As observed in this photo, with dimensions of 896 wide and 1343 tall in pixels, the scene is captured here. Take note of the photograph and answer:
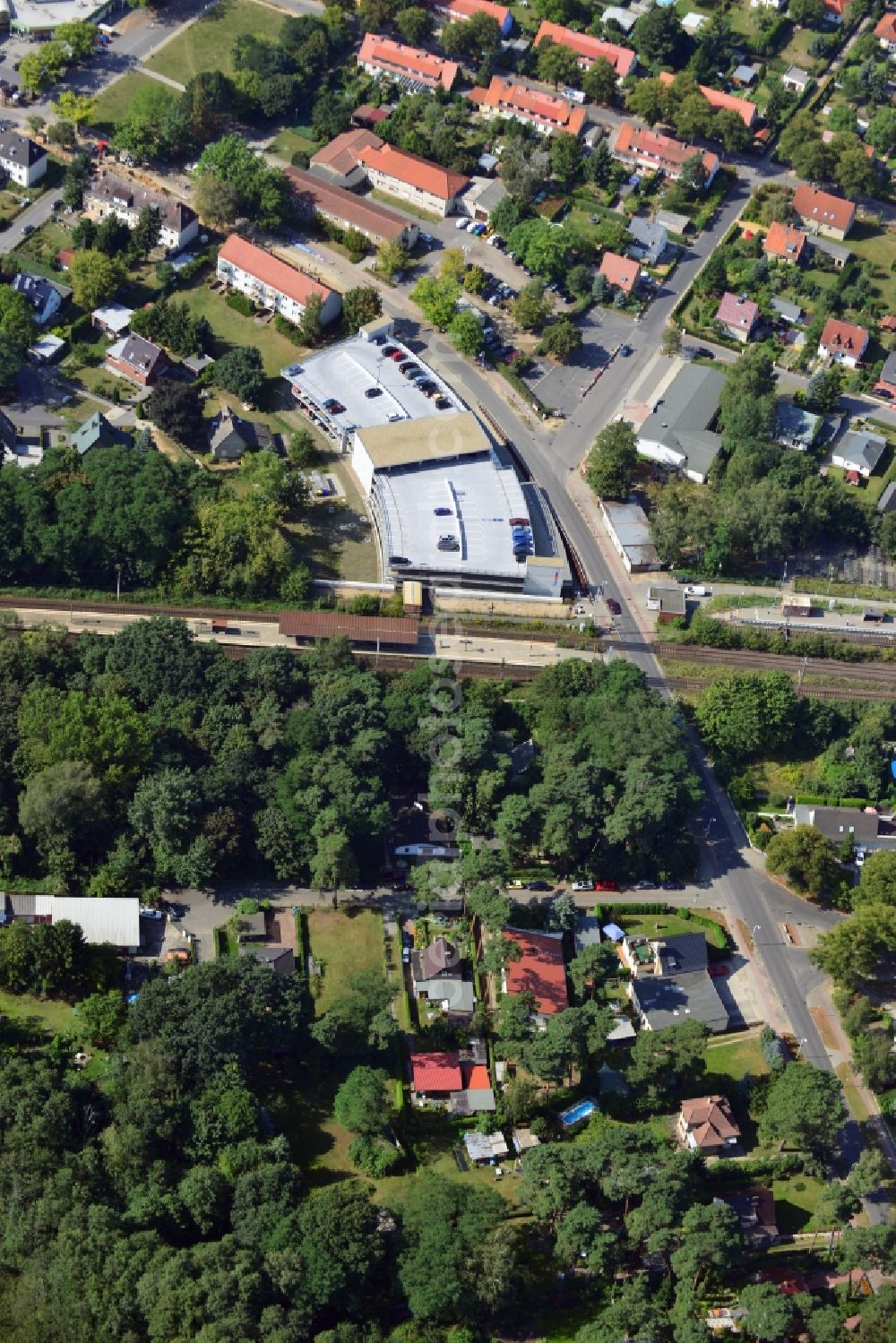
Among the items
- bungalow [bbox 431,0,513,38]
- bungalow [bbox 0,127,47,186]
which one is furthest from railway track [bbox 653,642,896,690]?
bungalow [bbox 431,0,513,38]

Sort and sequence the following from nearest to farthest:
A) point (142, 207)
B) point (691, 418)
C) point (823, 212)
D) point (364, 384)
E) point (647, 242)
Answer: point (364, 384) → point (691, 418) → point (142, 207) → point (647, 242) → point (823, 212)

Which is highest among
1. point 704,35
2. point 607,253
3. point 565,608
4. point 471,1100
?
point 704,35

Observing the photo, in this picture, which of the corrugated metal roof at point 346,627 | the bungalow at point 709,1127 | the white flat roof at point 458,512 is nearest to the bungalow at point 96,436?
the white flat roof at point 458,512

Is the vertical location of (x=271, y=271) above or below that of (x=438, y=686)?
above

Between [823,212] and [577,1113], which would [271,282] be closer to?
[823,212]

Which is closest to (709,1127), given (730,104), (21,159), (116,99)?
(21,159)

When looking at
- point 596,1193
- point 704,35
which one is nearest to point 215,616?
point 596,1193

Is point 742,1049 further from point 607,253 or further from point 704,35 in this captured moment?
point 704,35
